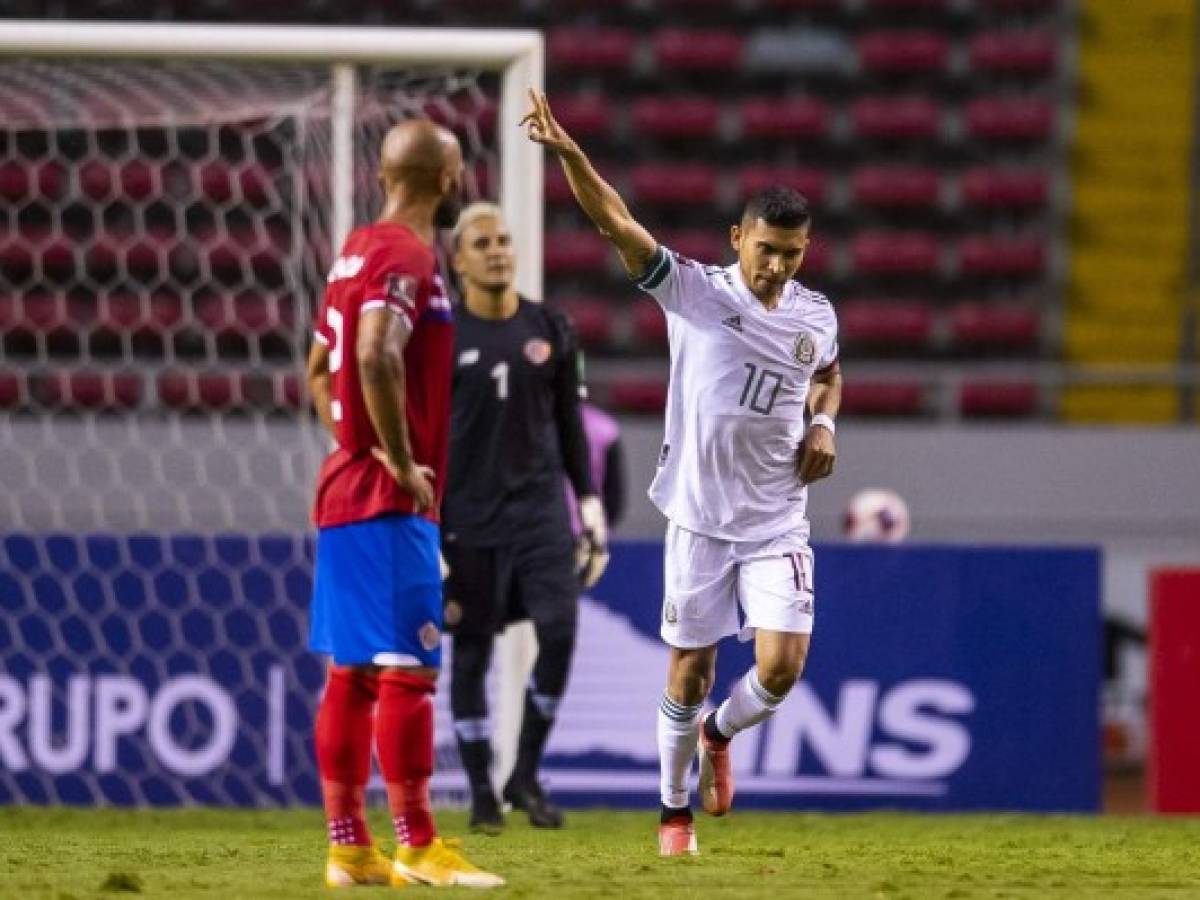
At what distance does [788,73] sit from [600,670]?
784 centimetres

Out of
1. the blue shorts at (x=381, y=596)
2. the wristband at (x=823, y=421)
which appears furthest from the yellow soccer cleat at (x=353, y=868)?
the wristband at (x=823, y=421)

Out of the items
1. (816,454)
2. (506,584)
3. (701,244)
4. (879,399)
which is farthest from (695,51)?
(816,454)

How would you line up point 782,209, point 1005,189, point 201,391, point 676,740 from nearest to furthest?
point 782,209 < point 676,740 < point 201,391 < point 1005,189

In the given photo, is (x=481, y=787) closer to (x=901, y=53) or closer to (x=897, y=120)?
(x=897, y=120)

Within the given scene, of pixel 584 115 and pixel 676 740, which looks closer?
pixel 676 740

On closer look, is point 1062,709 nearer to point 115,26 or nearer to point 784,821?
point 784,821

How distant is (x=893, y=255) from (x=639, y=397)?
2003mm

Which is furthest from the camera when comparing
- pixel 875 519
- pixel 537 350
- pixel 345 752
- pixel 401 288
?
pixel 875 519

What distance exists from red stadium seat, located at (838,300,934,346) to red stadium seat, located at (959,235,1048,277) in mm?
483

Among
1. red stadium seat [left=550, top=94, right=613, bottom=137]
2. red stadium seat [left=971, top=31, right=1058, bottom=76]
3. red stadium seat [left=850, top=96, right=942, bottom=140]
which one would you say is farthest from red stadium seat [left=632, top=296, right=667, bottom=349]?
red stadium seat [left=971, top=31, right=1058, bottom=76]

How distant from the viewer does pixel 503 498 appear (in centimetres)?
687

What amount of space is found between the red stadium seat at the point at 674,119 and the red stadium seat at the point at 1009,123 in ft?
5.53

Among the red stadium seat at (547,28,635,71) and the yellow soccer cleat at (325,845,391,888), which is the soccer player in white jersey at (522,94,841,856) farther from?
the red stadium seat at (547,28,635,71)

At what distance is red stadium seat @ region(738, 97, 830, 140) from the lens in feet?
48.8
